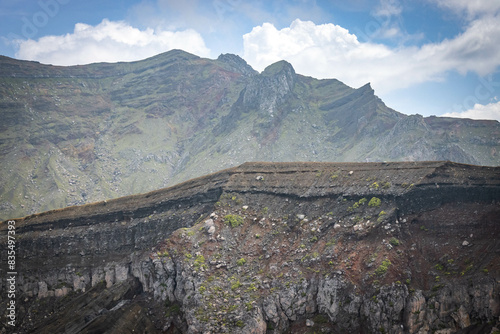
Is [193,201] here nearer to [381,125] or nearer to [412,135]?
[412,135]

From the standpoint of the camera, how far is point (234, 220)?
53.2 meters

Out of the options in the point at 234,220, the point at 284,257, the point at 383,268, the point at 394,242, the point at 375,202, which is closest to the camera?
the point at 383,268

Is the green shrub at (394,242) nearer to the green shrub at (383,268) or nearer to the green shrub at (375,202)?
the green shrub at (383,268)

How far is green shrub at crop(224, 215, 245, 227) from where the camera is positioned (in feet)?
173

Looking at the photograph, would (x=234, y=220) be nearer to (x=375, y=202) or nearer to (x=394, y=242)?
(x=375, y=202)

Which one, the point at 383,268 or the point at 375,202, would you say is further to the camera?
the point at 375,202

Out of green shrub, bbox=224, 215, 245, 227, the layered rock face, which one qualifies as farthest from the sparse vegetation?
green shrub, bbox=224, 215, 245, 227

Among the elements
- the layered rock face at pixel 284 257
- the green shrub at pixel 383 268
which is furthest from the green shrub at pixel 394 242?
the green shrub at pixel 383 268

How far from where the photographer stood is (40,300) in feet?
193

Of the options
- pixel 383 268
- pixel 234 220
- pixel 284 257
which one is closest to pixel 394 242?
pixel 383 268

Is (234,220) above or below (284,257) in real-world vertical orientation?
above

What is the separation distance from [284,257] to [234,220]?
9948 millimetres

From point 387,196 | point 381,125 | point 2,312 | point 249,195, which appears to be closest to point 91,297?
point 2,312

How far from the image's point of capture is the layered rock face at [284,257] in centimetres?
3616
